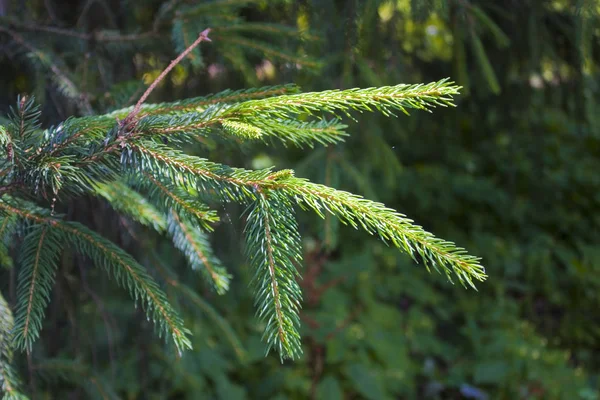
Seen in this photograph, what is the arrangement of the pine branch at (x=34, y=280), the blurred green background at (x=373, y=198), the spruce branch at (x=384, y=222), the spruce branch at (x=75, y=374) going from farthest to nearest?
the blurred green background at (x=373, y=198) → the spruce branch at (x=75, y=374) → the pine branch at (x=34, y=280) → the spruce branch at (x=384, y=222)

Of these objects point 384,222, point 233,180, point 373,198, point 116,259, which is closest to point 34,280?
point 116,259

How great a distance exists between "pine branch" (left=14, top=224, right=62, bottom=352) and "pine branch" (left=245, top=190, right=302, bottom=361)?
345 mm

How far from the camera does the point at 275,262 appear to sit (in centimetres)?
70

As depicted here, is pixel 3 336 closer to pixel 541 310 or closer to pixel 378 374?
pixel 378 374

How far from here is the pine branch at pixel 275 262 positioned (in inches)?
27.0

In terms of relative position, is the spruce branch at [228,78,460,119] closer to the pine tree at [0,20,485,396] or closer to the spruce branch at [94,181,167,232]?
the pine tree at [0,20,485,396]

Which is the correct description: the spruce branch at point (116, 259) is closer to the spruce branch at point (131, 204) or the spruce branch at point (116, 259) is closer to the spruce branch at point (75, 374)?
the spruce branch at point (131, 204)

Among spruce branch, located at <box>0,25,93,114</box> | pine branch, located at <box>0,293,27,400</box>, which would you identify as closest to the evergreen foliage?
pine branch, located at <box>0,293,27,400</box>

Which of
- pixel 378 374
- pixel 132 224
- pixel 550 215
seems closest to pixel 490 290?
pixel 550 215

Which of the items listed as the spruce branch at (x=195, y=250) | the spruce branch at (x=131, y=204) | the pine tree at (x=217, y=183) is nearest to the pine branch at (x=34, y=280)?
the pine tree at (x=217, y=183)

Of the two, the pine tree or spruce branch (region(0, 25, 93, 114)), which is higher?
the pine tree

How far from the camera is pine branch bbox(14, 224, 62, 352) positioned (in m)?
0.77

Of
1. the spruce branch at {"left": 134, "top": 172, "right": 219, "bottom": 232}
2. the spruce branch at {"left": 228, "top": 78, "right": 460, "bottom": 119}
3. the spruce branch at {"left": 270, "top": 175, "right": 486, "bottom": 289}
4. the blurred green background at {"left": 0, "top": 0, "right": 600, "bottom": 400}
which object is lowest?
the blurred green background at {"left": 0, "top": 0, "right": 600, "bottom": 400}

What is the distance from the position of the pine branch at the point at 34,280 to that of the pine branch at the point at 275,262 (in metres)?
0.35
